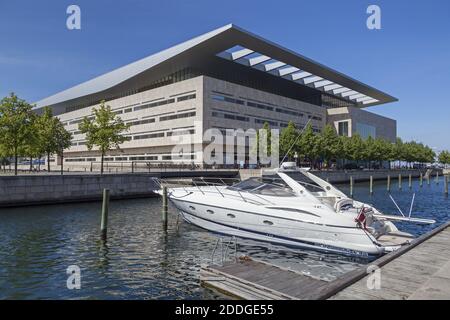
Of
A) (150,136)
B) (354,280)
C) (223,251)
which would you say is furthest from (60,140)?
(354,280)

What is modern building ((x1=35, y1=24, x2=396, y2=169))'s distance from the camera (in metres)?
69.3

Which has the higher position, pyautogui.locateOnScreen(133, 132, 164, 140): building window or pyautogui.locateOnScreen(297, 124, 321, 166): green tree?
pyautogui.locateOnScreen(133, 132, 164, 140): building window

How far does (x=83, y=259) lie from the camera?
1351cm

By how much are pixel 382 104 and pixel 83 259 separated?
407ft

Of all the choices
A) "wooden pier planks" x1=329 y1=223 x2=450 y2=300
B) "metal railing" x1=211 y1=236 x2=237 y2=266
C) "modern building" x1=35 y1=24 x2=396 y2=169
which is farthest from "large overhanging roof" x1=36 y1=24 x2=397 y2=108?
"wooden pier planks" x1=329 y1=223 x2=450 y2=300

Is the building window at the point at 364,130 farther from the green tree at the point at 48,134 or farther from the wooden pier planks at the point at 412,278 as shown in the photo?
the wooden pier planks at the point at 412,278

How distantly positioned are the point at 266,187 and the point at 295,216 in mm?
2356

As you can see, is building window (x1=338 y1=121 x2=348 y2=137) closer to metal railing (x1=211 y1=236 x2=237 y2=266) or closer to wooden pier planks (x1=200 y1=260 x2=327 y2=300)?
metal railing (x1=211 y1=236 x2=237 y2=266)

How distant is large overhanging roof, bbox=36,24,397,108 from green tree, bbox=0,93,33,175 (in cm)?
3836

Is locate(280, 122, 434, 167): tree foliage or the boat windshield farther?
locate(280, 122, 434, 167): tree foliage

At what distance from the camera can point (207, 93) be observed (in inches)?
2724

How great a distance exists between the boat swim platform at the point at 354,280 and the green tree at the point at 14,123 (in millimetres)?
31710

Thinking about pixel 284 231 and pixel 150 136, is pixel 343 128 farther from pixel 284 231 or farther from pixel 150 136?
pixel 284 231
